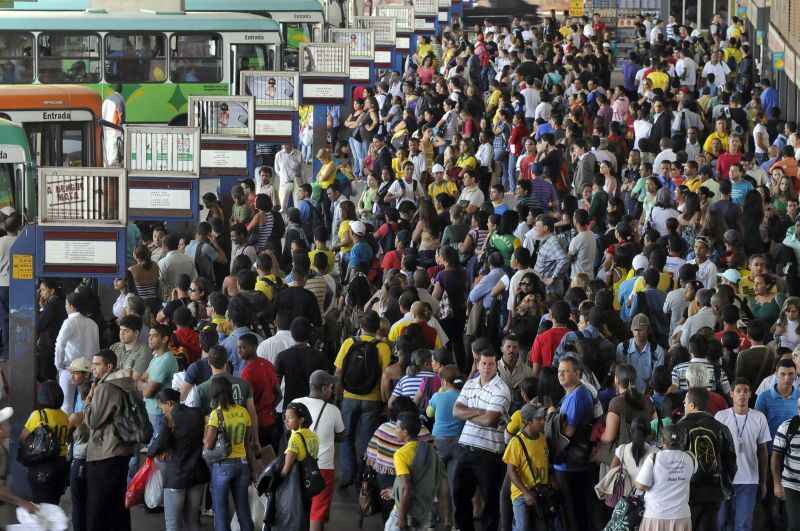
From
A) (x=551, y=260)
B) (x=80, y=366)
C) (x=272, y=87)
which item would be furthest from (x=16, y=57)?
(x=80, y=366)

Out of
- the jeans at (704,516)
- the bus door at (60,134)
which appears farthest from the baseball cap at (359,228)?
the bus door at (60,134)

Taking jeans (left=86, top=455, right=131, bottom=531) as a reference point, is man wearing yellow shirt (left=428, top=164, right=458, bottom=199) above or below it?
above

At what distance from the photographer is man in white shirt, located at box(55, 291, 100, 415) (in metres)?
15.6

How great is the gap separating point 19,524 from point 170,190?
8302 mm

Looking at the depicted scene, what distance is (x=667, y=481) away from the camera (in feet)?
39.2

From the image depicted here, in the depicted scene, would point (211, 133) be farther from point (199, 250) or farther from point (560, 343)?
point (560, 343)

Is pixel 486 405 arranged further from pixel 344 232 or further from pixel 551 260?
pixel 344 232

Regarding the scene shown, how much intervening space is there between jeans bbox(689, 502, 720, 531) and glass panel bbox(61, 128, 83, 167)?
50.9 ft

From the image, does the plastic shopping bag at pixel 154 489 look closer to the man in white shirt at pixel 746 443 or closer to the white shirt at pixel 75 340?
the white shirt at pixel 75 340

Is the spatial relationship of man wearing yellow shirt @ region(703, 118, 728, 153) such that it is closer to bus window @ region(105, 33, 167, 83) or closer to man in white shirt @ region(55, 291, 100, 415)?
man in white shirt @ region(55, 291, 100, 415)

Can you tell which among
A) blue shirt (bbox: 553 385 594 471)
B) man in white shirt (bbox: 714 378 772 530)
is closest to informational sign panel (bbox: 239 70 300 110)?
blue shirt (bbox: 553 385 594 471)

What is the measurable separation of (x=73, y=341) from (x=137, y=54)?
18.5 metres

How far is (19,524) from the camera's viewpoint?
37.4ft

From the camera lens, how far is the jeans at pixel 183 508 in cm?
1316
